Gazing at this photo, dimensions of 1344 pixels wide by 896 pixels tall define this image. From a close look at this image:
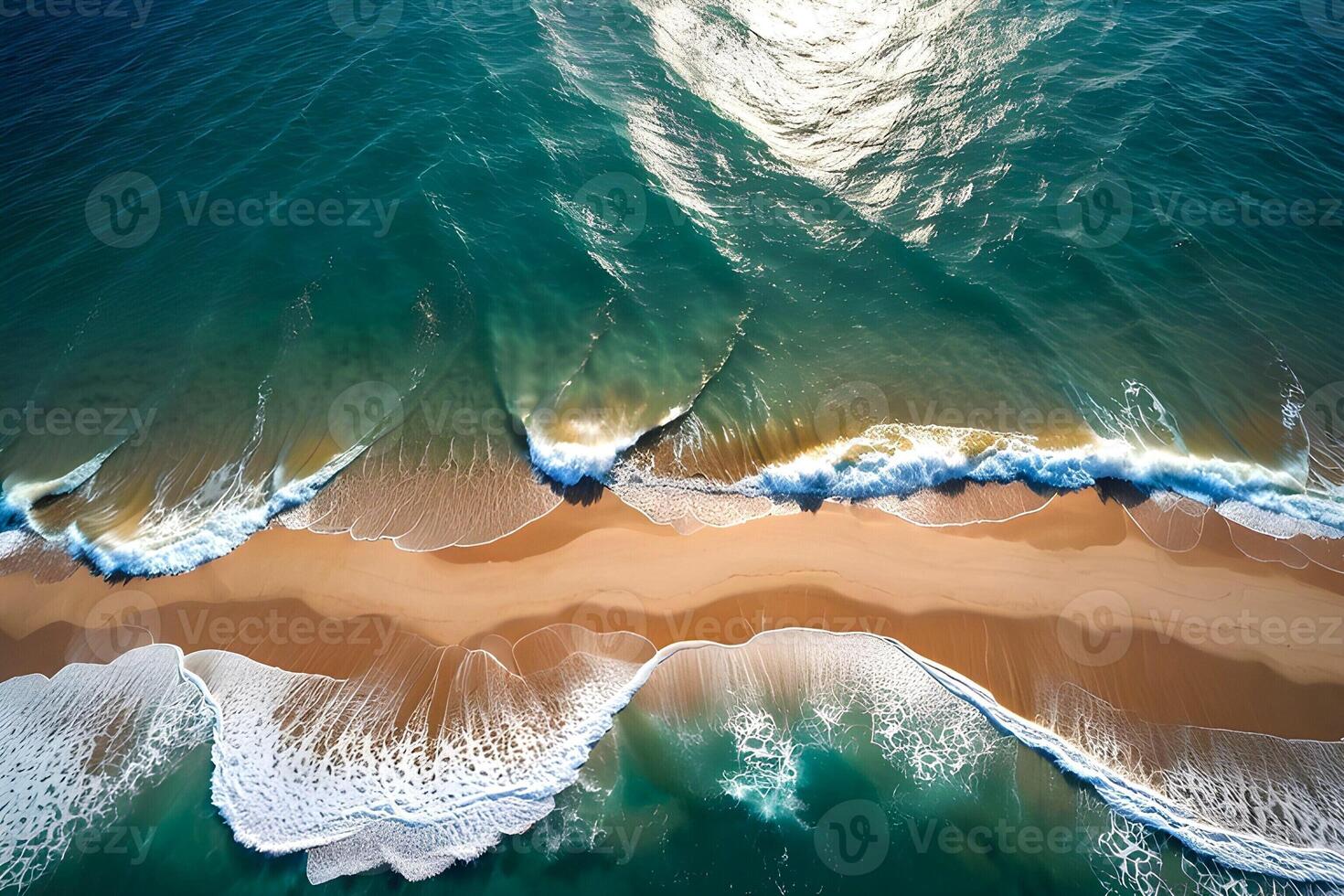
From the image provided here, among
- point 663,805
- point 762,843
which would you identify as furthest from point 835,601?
point 663,805

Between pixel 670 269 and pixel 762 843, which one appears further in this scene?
pixel 670 269

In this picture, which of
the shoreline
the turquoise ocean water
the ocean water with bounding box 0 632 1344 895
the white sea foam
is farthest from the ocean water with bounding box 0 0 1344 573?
the ocean water with bounding box 0 632 1344 895

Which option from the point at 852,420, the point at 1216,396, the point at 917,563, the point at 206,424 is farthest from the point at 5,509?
the point at 1216,396

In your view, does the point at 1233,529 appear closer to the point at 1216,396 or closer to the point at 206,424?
the point at 1216,396

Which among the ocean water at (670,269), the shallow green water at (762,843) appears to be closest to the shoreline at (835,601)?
the ocean water at (670,269)

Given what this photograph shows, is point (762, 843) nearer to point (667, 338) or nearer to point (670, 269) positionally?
point (667, 338)

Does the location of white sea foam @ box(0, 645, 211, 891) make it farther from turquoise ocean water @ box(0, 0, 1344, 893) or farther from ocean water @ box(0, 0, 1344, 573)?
ocean water @ box(0, 0, 1344, 573)
